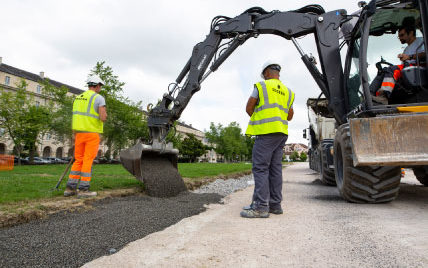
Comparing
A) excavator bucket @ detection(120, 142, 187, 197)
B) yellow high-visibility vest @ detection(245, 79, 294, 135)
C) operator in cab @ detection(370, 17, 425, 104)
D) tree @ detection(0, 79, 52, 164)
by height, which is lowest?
excavator bucket @ detection(120, 142, 187, 197)

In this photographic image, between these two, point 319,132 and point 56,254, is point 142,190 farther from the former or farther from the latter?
point 319,132

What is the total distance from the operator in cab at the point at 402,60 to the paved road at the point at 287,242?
5.46ft

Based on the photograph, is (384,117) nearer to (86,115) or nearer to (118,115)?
(86,115)

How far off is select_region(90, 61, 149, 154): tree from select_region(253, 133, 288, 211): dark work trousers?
27722 mm

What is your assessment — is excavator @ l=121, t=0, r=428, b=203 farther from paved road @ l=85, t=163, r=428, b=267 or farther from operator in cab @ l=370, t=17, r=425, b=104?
paved road @ l=85, t=163, r=428, b=267

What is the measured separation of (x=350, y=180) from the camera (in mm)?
4207

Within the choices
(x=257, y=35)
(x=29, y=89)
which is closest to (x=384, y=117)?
(x=257, y=35)

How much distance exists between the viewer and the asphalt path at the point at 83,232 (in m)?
2.02

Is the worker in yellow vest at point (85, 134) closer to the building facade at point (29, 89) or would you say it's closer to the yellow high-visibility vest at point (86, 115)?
the yellow high-visibility vest at point (86, 115)

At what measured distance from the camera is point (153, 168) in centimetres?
543

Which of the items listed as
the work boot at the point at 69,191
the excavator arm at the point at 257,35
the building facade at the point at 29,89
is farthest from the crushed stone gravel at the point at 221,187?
the building facade at the point at 29,89

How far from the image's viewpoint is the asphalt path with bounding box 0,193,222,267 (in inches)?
79.5

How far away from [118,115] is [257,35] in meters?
29.5

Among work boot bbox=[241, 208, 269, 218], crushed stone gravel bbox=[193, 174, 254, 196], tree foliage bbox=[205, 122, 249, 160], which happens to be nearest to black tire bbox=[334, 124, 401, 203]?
work boot bbox=[241, 208, 269, 218]
